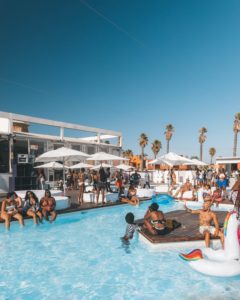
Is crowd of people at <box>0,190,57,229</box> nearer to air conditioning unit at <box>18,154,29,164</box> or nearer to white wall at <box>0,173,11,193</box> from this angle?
white wall at <box>0,173,11,193</box>

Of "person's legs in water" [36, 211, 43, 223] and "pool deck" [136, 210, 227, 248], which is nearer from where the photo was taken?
"pool deck" [136, 210, 227, 248]

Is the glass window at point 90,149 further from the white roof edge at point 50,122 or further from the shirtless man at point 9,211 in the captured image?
the shirtless man at point 9,211

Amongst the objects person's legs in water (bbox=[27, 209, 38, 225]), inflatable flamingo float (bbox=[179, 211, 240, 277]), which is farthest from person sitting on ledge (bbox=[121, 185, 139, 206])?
inflatable flamingo float (bbox=[179, 211, 240, 277])

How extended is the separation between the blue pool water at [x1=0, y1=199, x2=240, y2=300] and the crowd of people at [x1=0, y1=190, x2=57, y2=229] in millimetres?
411

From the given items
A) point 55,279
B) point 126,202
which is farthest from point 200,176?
point 55,279

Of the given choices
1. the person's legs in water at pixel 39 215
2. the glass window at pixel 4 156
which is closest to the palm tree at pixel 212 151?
the glass window at pixel 4 156

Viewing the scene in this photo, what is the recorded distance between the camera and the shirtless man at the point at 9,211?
9.70 meters

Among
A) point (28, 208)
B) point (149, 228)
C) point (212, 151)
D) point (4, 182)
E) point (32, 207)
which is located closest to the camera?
point (149, 228)

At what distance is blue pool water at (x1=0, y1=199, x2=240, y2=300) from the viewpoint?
5457 mm

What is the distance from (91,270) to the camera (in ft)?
21.7

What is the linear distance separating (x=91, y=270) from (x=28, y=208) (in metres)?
5.02

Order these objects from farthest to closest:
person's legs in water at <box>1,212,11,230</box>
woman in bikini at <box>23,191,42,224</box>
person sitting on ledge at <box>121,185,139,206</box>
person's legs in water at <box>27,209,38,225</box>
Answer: person sitting on ledge at <box>121,185,139,206</box>
woman in bikini at <box>23,191,42,224</box>
person's legs in water at <box>27,209,38,225</box>
person's legs in water at <box>1,212,11,230</box>

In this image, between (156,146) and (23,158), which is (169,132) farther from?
(23,158)

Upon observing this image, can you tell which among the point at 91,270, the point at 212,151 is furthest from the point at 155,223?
the point at 212,151
